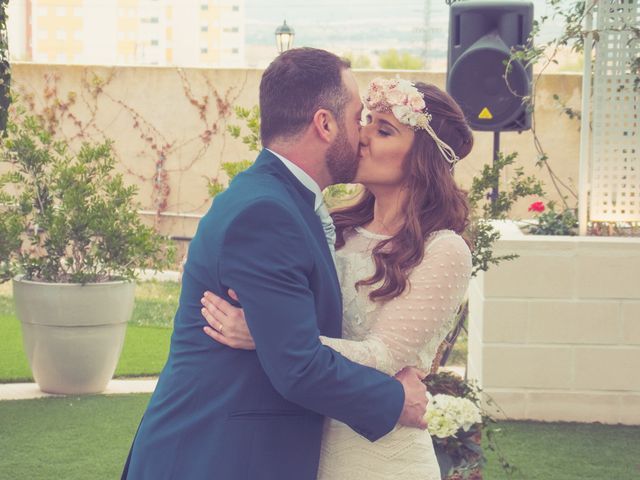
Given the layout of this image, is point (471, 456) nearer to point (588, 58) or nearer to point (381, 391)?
point (381, 391)

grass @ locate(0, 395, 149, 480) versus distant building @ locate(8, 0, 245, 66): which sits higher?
distant building @ locate(8, 0, 245, 66)

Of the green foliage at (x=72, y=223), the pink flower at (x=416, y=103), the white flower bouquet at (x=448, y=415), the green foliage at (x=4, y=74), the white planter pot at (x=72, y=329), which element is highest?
the green foliage at (x=4, y=74)

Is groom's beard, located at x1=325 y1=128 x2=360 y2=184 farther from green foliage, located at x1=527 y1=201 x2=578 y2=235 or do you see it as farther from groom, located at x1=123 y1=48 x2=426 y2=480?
green foliage, located at x1=527 y1=201 x2=578 y2=235

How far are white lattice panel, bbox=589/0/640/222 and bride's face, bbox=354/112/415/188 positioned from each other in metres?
4.10

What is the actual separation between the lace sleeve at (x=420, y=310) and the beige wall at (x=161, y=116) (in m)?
11.0

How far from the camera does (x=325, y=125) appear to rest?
1.96 meters

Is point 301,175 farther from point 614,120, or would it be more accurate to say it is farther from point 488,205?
point 614,120

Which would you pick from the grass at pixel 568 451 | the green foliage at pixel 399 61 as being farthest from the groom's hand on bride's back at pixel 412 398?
the green foliage at pixel 399 61

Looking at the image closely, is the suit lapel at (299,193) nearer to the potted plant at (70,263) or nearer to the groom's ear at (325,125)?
the groom's ear at (325,125)

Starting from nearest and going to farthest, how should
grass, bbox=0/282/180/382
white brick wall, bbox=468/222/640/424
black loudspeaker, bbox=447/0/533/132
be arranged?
white brick wall, bbox=468/222/640/424 < grass, bbox=0/282/180/382 < black loudspeaker, bbox=447/0/533/132

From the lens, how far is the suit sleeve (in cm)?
178

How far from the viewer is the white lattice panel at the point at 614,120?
6.10 m

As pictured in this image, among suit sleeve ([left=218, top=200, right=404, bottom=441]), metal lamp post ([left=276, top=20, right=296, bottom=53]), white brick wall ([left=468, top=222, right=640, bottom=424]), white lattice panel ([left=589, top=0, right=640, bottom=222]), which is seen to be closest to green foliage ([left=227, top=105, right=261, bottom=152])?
white brick wall ([left=468, top=222, right=640, bottom=424])

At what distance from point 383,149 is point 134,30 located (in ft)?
197
